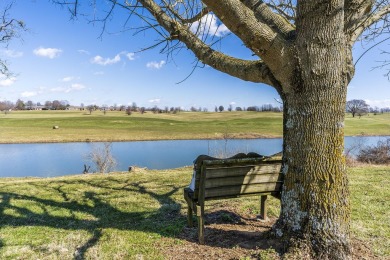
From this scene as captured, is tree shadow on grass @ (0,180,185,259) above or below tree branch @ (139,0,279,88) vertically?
below

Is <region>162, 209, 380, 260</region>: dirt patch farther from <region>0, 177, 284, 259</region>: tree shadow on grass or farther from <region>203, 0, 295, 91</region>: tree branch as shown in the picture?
<region>203, 0, 295, 91</region>: tree branch

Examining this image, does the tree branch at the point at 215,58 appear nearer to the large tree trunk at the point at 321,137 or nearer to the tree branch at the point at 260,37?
the tree branch at the point at 260,37

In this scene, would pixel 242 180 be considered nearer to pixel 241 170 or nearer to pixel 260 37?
pixel 241 170

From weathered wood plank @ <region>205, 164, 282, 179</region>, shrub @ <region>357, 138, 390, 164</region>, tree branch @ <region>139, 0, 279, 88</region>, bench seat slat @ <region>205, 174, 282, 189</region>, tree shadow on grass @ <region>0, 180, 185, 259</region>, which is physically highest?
tree branch @ <region>139, 0, 279, 88</region>

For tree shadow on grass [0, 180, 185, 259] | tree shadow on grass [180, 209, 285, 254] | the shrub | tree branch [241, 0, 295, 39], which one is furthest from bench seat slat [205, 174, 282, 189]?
the shrub

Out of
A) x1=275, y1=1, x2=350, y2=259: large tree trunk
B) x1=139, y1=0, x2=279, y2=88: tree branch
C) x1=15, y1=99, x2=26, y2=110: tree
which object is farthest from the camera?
x1=15, y1=99, x2=26, y2=110: tree

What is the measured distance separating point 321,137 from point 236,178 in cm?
142

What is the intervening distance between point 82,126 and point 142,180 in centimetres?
6651

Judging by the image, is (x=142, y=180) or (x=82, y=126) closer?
(x=142, y=180)

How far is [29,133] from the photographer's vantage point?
56656 mm

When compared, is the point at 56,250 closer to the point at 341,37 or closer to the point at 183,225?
the point at 183,225

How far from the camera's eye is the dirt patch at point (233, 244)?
3.34m

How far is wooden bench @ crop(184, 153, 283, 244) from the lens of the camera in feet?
12.8

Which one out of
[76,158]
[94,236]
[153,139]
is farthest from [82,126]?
[94,236]
